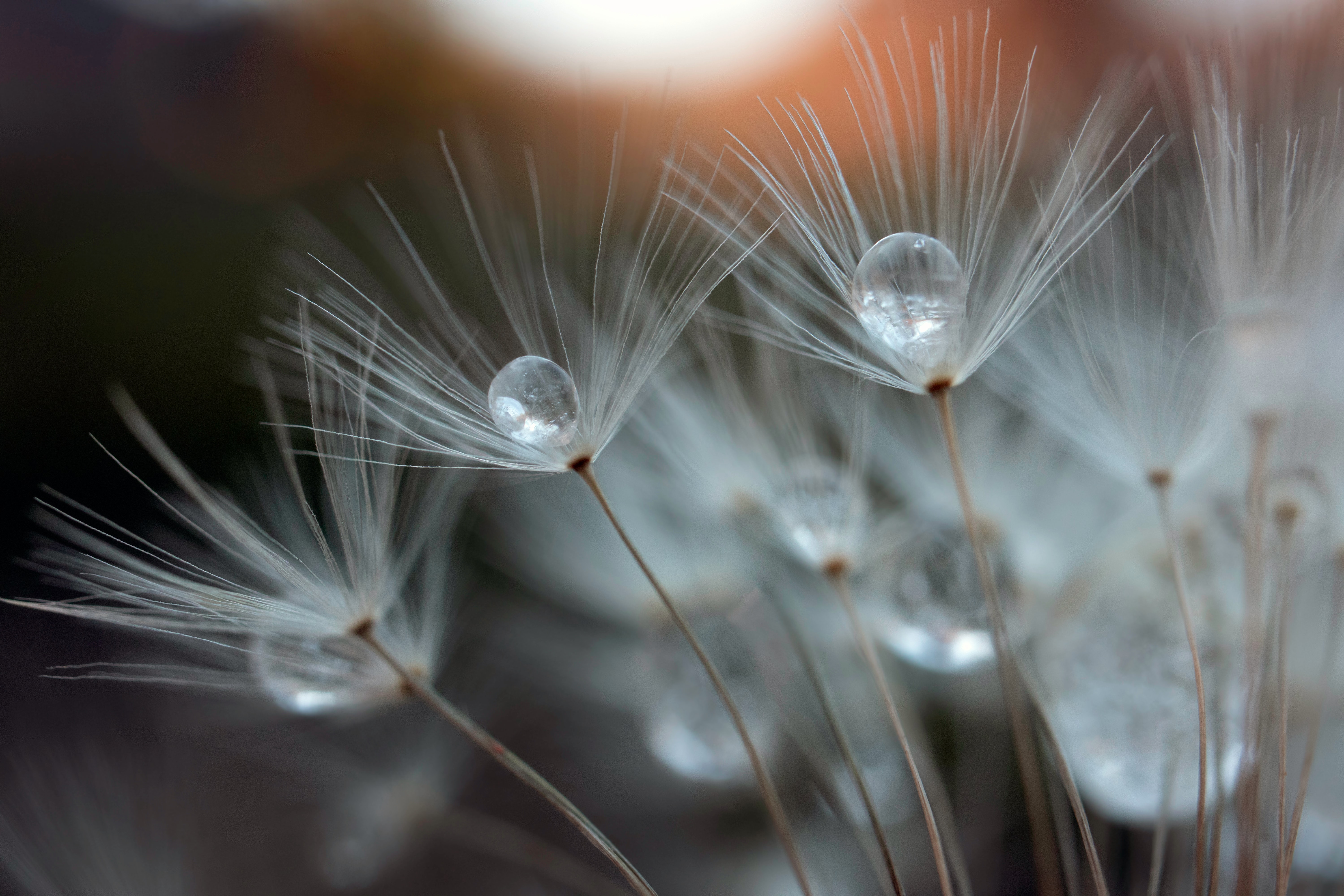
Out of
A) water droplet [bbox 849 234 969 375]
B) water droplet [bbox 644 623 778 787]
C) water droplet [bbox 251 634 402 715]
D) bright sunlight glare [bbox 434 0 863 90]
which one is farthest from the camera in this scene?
bright sunlight glare [bbox 434 0 863 90]

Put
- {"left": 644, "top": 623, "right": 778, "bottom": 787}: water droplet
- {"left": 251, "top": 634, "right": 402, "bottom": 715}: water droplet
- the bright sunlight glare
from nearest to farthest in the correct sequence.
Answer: {"left": 251, "top": 634, "right": 402, "bottom": 715}: water droplet, {"left": 644, "top": 623, "right": 778, "bottom": 787}: water droplet, the bright sunlight glare

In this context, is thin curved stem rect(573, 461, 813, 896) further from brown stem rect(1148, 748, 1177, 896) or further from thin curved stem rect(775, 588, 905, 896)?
brown stem rect(1148, 748, 1177, 896)

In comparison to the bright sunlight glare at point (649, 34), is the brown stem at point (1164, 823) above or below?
below

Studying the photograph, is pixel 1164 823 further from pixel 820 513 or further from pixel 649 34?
pixel 649 34

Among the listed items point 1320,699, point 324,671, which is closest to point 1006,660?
point 1320,699

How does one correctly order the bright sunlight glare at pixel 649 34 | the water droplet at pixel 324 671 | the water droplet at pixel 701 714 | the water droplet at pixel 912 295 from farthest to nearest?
the bright sunlight glare at pixel 649 34, the water droplet at pixel 701 714, the water droplet at pixel 324 671, the water droplet at pixel 912 295

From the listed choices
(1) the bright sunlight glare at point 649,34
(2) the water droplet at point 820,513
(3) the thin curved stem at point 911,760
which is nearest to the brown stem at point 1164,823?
(3) the thin curved stem at point 911,760

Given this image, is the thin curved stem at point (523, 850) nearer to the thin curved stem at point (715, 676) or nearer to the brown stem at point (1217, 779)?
the thin curved stem at point (715, 676)

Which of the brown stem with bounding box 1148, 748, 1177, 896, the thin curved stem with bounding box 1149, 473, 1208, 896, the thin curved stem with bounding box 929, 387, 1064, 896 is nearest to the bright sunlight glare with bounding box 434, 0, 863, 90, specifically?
the thin curved stem with bounding box 929, 387, 1064, 896
